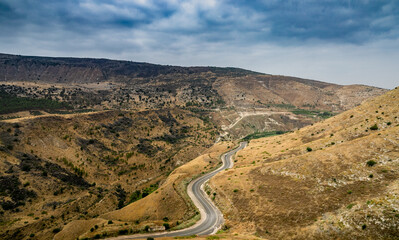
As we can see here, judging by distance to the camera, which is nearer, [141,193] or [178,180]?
[178,180]

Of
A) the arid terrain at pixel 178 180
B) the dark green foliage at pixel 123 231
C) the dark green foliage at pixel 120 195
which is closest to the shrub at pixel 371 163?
the arid terrain at pixel 178 180

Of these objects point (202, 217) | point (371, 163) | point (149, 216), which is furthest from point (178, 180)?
point (371, 163)

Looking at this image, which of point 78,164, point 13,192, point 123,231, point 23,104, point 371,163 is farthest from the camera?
point 23,104

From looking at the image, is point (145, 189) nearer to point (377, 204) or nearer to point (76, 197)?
point (76, 197)

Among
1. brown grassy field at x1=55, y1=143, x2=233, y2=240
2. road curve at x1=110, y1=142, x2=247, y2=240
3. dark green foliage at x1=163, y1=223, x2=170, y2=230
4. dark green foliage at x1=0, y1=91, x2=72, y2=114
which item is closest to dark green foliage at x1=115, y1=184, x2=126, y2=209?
brown grassy field at x1=55, y1=143, x2=233, y2=240

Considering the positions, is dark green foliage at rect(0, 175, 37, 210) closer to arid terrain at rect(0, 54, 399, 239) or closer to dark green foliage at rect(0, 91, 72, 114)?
arid terrain at rect(0, 54, 399, 239)

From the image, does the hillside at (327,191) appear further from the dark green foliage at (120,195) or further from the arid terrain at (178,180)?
the dark green foliage at (120,195)

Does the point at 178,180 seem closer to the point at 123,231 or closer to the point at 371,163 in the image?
the point at 123,231
